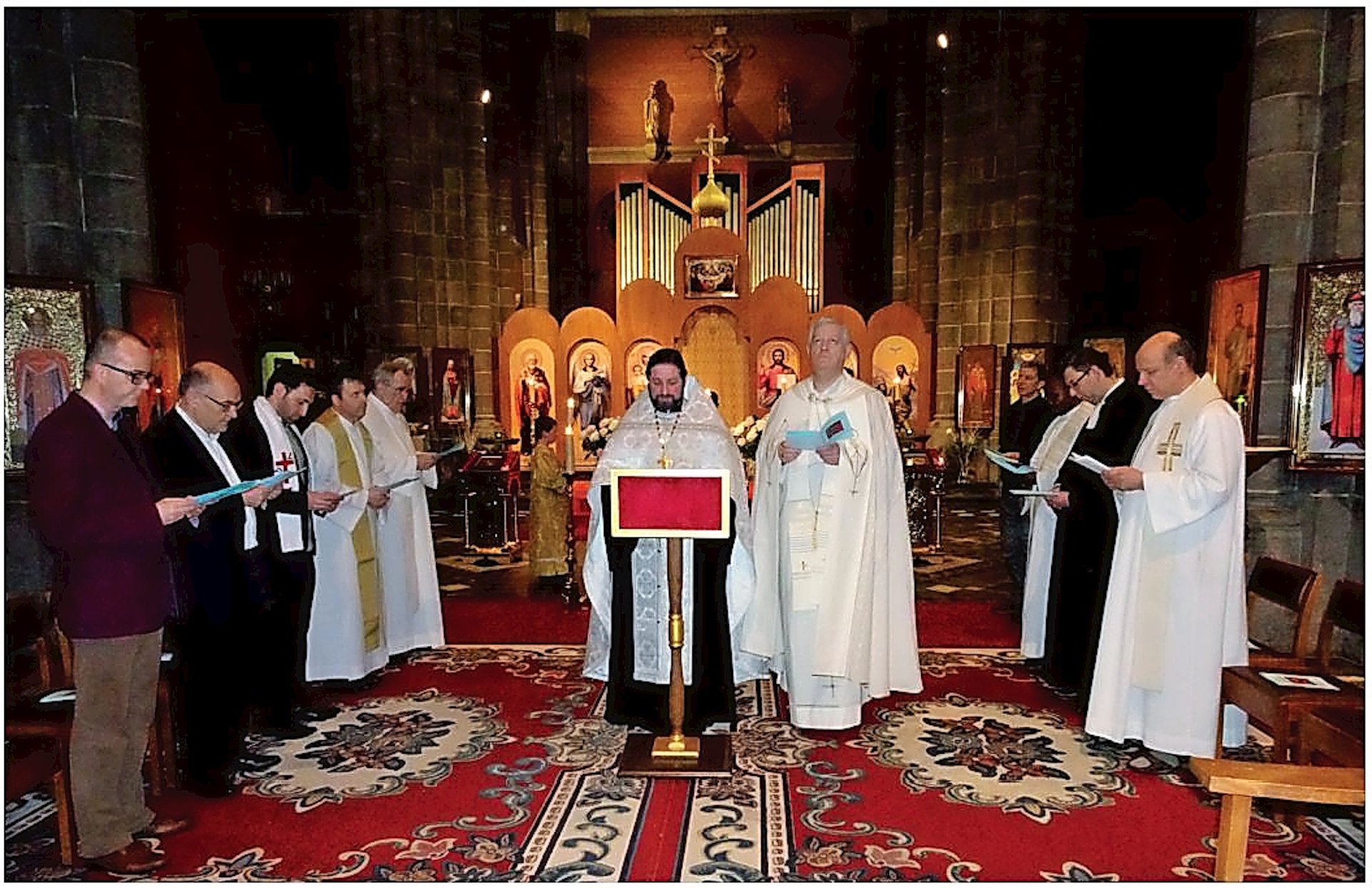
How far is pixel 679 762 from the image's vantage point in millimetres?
3984

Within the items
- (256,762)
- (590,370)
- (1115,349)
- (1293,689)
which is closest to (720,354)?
(590,370)

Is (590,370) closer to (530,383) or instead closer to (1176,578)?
(530,383)

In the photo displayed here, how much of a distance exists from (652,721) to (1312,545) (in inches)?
166

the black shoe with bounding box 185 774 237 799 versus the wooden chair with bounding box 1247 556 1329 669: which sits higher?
the wooden chair with bounding box 1247 556 1329 669

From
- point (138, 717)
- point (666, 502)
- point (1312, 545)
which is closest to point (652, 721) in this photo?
point (666, 502)

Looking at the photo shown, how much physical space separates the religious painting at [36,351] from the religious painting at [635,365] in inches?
262

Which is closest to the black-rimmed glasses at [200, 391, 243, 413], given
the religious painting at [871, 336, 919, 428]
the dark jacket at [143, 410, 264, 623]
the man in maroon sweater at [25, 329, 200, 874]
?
the dark jacket at [143, 410, 264, 623]

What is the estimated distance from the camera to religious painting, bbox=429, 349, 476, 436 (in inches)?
477

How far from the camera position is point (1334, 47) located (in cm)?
527

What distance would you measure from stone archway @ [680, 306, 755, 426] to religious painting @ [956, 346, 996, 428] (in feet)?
12.6

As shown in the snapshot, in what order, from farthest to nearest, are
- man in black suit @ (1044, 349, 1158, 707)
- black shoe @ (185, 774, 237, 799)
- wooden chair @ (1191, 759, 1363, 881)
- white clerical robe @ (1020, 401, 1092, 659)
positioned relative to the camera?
white clerical robe @ (1020, 401, 1092, 659) < man in black suit @ (1044, 349, 1158, 707) < black shoe @ (185, 774, 237, 799) < wooden chair @ (1191, 759, 1363, 881)

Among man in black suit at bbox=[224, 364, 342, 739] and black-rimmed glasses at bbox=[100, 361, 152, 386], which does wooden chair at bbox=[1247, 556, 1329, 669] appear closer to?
man in black suit at bbox=[224, 364, 342, 739]

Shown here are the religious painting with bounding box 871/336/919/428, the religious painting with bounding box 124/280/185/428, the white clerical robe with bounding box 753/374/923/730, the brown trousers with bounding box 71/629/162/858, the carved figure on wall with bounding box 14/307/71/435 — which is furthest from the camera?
the religious painting with bounding box 871/336/919/428

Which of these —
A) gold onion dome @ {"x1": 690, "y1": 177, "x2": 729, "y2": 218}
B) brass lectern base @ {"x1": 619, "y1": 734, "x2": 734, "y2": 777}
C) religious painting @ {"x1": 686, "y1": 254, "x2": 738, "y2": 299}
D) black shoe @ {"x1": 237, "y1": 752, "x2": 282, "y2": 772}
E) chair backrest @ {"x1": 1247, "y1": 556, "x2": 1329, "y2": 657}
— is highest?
gold onion dome @ {"x1": 690, "y1": 177, "x2": 729, "y2": 218}
